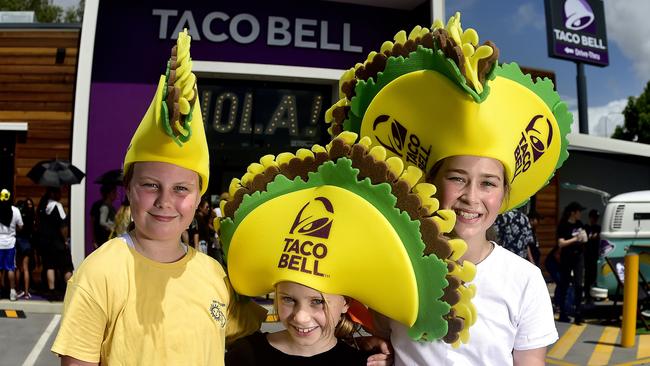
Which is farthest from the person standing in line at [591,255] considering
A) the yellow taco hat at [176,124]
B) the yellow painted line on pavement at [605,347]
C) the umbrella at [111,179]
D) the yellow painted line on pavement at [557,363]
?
the yellow taco hat at [176,124]

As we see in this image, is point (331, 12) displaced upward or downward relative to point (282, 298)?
upward

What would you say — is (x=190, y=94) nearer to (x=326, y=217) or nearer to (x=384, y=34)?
(x=326, y=217)

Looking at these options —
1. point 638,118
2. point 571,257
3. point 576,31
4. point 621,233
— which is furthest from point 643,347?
point 638,118

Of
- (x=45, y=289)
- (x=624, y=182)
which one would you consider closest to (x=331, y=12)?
(x=45, y=289)

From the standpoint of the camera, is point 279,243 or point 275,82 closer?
point 279,243

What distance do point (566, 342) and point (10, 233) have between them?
7.12 meters

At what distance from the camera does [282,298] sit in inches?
72.4


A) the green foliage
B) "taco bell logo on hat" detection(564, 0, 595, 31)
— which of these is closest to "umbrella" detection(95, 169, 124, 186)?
"taco bell logo on hat" detection(564, 0, 595, 31)

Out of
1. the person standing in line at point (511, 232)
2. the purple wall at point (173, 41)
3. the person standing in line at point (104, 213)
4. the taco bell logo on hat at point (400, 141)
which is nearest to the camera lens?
the taco bell logo on hat at point (400, 141)

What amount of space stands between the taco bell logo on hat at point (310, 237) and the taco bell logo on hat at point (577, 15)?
82.8ft

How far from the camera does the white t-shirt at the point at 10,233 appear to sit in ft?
26.6

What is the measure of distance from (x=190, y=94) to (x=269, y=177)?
33cm

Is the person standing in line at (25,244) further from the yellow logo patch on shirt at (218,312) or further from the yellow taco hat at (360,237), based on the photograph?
the yellow taco hat at (360,237)

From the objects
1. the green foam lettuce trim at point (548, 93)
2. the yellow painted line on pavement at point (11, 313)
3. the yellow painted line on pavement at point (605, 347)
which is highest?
the green foam lettuce trim at point (548, 93)
